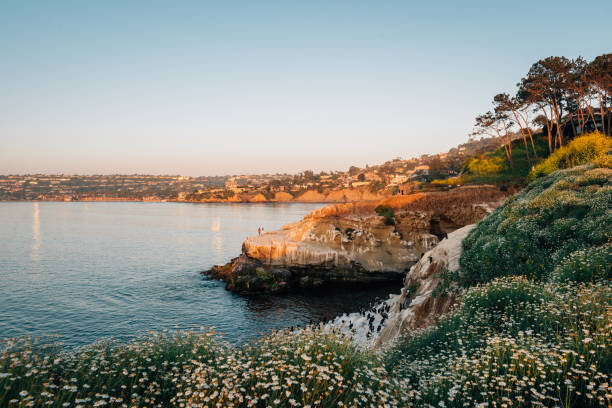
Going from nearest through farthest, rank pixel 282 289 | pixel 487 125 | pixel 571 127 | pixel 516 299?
pixel 516 299 → pixel 282 289 → pixel 487 125 → pixel 571 127

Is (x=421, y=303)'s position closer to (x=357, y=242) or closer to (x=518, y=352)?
(x=518, y=352)

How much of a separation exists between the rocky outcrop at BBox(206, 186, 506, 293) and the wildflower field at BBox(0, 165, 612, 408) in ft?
77.3

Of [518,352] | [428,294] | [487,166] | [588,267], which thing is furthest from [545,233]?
[487,166]

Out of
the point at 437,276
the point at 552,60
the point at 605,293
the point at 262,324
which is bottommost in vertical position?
the point at 262,324

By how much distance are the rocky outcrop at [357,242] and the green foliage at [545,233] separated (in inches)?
822

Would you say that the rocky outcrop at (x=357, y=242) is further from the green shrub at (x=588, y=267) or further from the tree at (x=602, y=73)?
the green shrub at (x=588, y=267)

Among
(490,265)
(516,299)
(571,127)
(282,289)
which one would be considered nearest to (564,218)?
(490,265)

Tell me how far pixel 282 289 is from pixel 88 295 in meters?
18.4

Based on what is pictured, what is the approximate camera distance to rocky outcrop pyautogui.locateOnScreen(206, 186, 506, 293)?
122ft

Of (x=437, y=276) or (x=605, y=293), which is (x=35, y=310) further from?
(x=605, y=293)

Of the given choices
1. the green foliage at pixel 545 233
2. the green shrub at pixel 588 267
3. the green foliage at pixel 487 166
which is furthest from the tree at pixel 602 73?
the green shrub at pixel 588 267

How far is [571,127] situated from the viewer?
49.0m

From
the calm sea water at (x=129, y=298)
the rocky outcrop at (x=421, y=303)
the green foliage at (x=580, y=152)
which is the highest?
the green foliage at (x=580, y=152)

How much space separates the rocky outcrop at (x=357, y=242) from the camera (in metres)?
37.2
